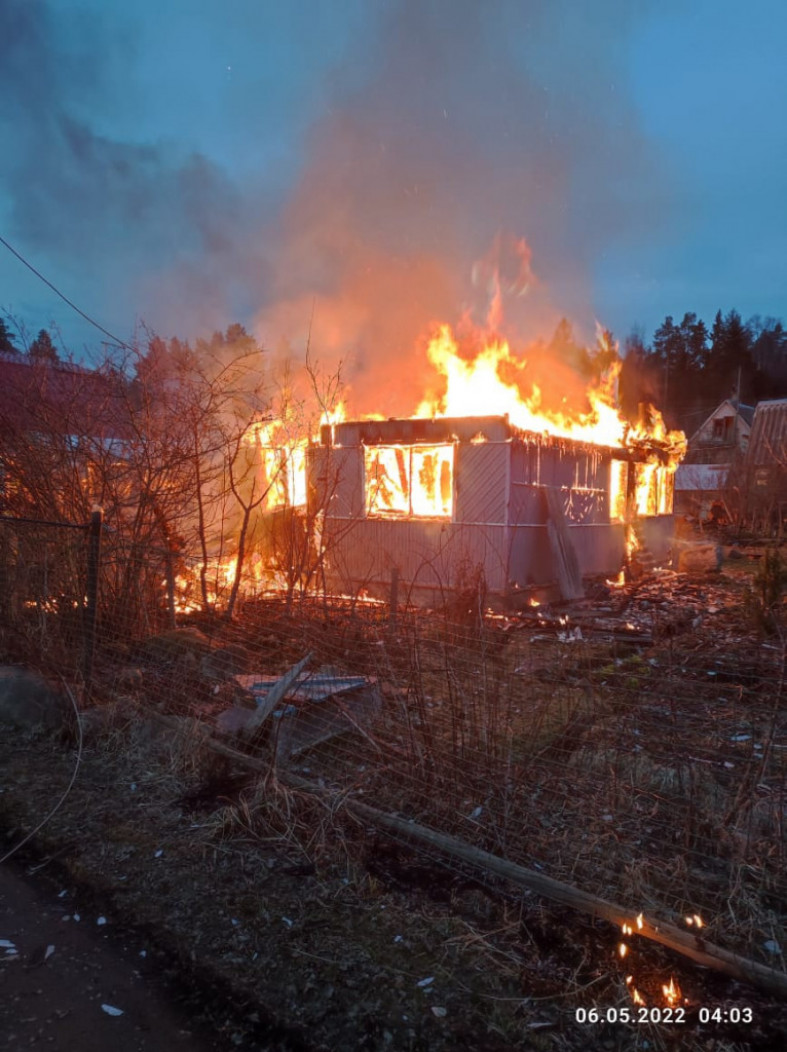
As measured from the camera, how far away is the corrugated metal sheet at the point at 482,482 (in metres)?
11.6

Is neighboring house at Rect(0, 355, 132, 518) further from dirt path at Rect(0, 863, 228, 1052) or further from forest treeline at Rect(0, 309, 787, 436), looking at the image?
forest treeline at Rect(0, 309, 787, 436)

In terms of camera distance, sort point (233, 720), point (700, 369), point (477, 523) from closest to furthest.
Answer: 1. point (233, 720)
2. point (477, 523)
3. point (700, 369)

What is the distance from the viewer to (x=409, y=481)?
12.8 meters

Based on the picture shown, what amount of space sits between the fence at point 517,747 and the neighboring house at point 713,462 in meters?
28.3

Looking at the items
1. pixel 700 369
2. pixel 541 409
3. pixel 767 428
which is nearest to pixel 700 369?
pixel 700 369

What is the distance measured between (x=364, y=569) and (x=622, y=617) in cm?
506

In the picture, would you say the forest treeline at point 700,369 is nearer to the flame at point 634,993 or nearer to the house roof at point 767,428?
the house roof at point 767,428

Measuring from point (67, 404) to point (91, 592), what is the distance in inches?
93.7

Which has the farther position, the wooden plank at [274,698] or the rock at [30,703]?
the rock at [30,703]

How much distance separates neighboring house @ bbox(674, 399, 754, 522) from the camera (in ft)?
104

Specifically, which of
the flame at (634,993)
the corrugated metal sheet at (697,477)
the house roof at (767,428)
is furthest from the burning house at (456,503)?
the corrugated metal sheet at (697,477)

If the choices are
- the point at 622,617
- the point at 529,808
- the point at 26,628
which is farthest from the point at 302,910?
the point at 622,617

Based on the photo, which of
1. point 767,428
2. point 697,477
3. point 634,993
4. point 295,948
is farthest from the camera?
point 697,477

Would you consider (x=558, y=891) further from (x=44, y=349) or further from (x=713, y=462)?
(x=713, y=462)
